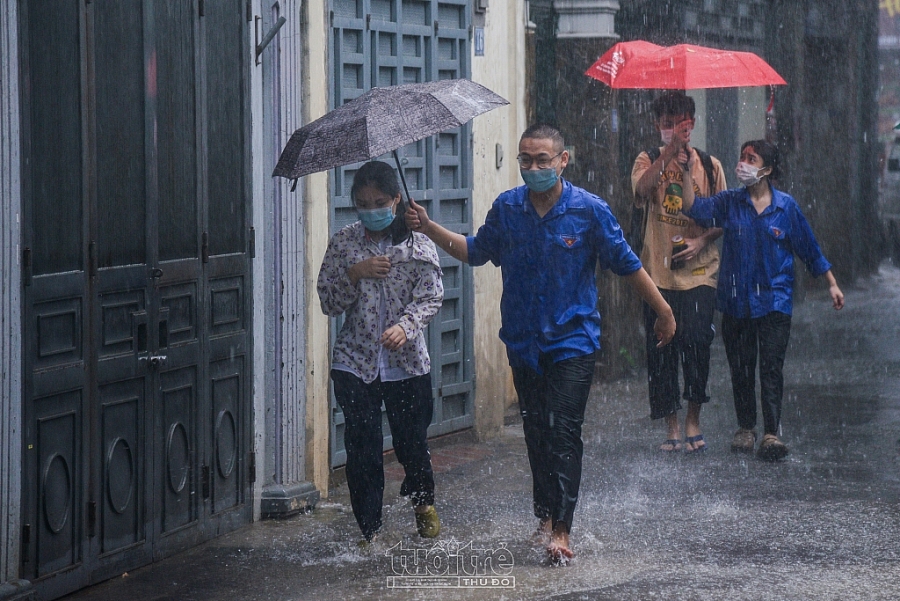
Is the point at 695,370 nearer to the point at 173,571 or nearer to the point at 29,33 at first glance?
the point at 173,571

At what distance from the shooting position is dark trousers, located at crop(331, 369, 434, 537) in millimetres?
6734

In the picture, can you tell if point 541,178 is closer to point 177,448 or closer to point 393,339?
point 393,339

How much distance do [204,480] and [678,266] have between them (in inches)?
137

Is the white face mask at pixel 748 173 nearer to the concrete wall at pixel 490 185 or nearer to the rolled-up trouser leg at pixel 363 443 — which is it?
the concrete wall at pixel 490 185

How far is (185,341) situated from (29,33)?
175cm

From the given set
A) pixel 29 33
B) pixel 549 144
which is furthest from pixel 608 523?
pixel 29 33

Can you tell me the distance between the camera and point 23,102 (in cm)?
560

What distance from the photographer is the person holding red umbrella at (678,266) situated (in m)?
9.21

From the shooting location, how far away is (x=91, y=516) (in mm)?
6117

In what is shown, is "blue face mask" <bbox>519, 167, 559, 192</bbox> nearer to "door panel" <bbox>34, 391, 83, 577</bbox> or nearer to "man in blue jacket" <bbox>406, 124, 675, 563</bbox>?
"man in blue jacket" <bbox>406, 124, 675, 563</bbox>

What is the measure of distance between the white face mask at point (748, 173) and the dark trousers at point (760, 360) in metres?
0.80

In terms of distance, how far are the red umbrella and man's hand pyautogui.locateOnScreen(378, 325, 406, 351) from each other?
3.00 metres

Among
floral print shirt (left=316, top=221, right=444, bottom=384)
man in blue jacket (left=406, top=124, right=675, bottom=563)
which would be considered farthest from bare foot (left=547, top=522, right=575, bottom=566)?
floral print shirt (left=316, top=221, right=444, bottom=384)

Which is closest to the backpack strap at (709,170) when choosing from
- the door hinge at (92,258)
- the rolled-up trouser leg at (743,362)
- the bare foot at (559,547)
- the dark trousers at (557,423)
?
the rolled-up trouser leg at (743,362)
